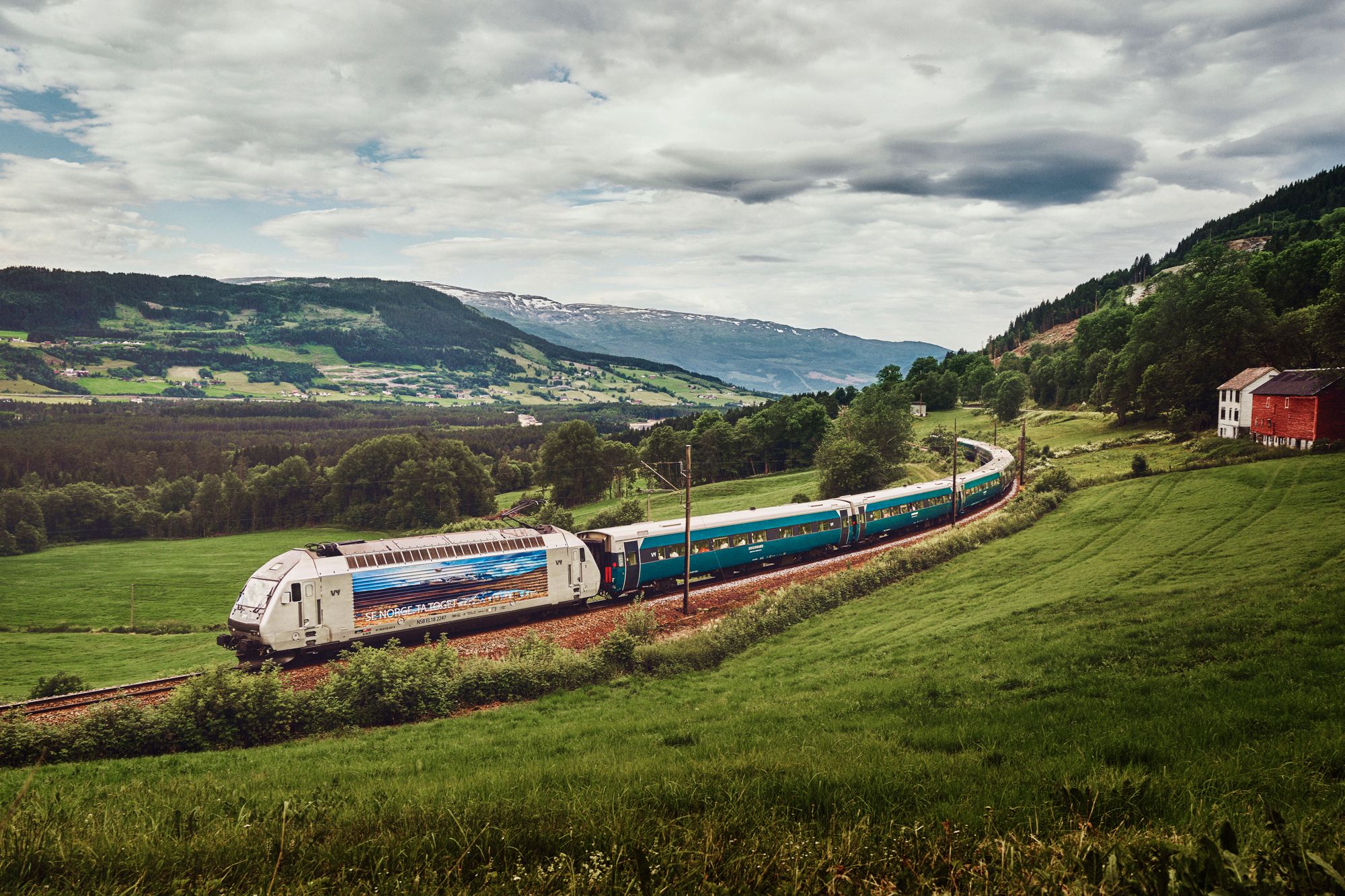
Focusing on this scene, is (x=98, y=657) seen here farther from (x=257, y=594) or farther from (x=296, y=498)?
(x=296, y=498)

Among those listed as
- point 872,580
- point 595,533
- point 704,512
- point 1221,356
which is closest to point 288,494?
point 704,512

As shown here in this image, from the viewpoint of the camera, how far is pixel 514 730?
56.0 ft

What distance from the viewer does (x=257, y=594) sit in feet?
85.4

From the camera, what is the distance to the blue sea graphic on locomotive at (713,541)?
35094 millimetres

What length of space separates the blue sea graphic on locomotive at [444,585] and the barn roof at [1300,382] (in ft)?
150

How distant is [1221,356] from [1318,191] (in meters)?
180

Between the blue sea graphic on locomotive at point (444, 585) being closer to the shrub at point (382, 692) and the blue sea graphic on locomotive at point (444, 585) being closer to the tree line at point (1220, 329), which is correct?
the shrub at point (382, 692)

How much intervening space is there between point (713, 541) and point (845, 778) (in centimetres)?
3099

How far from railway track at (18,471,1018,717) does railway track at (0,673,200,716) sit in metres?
0.02

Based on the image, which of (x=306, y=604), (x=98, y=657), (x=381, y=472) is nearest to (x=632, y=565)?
(x=306, y=604)

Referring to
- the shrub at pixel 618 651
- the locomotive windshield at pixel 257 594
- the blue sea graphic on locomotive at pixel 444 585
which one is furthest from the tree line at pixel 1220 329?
the locomotive windshield at pixel 257 594

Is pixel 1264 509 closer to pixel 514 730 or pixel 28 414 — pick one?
pixel 514 730

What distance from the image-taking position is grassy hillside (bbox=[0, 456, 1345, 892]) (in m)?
4.27

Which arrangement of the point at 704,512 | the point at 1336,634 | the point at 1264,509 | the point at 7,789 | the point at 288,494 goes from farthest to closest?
the point at 288,494, the point at 704,512, the point at 1264,509, the point at 1336,634, the point at 7,789
